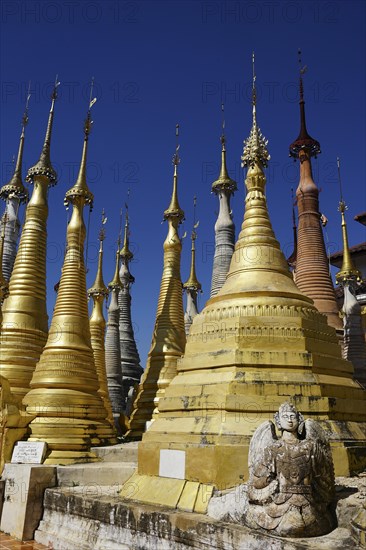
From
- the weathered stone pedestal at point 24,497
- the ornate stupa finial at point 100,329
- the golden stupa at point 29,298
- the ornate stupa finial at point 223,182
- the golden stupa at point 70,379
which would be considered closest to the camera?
the weathered stone pedestal at point 24,497

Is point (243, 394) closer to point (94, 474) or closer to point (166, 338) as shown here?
point (94, 474)

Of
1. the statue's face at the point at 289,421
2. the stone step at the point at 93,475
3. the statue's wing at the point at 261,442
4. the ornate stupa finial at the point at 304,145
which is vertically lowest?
the stone step at the point at 93,475

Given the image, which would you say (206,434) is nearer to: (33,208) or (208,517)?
(208,517)

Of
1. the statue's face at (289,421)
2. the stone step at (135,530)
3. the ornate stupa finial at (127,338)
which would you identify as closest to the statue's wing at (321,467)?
the statue's face at (289,421)

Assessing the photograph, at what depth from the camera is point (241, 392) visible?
8.60 m

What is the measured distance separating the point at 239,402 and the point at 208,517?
2.01m

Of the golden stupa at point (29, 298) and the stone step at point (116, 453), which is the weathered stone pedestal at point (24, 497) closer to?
the stone step at point (116, 453)

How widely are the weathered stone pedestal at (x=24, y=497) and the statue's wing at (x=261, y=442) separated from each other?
5.27 metres

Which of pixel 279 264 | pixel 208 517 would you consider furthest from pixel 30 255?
pixel 208 517

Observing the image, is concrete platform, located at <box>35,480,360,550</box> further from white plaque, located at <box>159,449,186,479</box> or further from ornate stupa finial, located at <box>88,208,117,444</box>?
ornate stupa finial, located at <box>88,208,117,444</box>

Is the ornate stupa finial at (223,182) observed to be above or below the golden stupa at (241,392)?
above

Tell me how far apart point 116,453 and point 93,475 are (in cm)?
144

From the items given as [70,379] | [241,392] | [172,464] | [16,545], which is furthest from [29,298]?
[241,392]

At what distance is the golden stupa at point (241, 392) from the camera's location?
7980 millimetres
